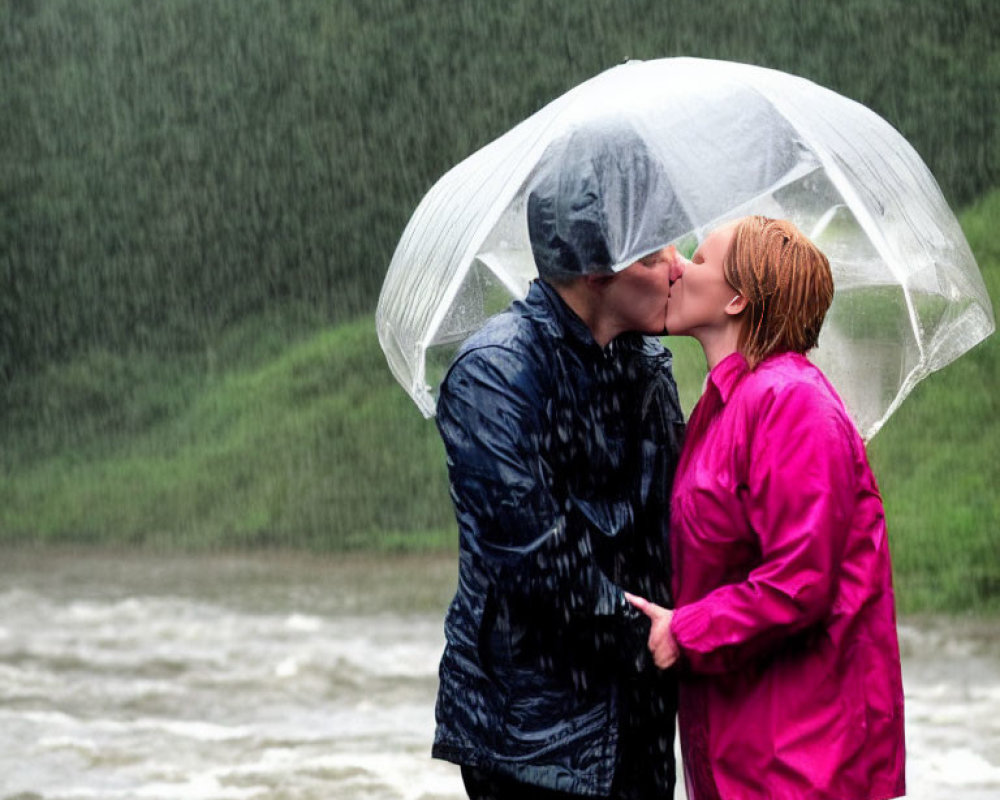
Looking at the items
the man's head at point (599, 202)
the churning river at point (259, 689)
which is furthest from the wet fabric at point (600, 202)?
the churning river at point (259, 689)

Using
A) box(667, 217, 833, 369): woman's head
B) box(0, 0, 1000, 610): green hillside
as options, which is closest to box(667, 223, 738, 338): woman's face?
box(667, 217, 833, 369): woman's head

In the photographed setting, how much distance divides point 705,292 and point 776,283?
0.12m

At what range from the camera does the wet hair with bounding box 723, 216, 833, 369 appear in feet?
8.47

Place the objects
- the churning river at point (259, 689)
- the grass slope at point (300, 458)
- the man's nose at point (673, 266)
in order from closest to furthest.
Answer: the man's nose at point (673, 266)
the churning river at point (259, 689)
the grass slope at point (300, 458)

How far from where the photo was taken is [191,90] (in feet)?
66.0

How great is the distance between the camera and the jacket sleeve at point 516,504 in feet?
8.07

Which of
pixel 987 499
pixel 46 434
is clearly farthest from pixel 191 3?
pixel 987 499

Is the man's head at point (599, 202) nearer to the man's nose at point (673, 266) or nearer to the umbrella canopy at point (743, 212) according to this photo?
the umbrella canopy at point (743, 212)

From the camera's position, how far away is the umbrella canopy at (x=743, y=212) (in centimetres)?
264

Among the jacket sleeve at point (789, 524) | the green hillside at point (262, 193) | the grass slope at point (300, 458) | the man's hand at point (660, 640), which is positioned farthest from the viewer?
the green hillside at point (262, 193)

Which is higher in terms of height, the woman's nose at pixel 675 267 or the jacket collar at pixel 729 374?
the woman's nose at pixel 675 267

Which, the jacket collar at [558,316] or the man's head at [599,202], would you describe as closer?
the man's head at [599,202]

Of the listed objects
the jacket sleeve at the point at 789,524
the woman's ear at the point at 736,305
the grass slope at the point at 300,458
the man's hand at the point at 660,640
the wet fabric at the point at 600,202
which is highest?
the wet fabric at the point at 600,202

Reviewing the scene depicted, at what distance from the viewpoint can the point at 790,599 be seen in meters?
2.46
